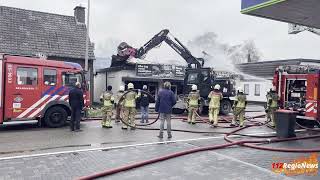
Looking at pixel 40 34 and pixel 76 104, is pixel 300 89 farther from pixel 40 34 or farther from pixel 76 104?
pixel 40 34

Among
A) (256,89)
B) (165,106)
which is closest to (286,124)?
(165,106)

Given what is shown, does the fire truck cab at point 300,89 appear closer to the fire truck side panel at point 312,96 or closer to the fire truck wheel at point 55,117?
the fire truck side panel at point 312,96

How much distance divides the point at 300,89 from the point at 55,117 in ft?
29.6

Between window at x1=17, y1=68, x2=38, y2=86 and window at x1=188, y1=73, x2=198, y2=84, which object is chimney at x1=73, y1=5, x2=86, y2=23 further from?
window at x1=17, y1=68, x2=38, y2=86

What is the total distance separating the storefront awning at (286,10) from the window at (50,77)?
22.1 feet

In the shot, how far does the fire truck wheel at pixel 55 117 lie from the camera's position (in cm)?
1324

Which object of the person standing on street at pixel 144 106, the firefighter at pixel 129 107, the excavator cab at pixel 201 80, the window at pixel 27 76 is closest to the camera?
the window at pixel 27 76

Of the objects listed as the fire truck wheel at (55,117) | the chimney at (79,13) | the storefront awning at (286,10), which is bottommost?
the fire truck wheel at (55,117)

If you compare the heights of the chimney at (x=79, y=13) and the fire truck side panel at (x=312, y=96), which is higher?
the chimney at (x=79, y=13)

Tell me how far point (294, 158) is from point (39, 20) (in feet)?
69.5

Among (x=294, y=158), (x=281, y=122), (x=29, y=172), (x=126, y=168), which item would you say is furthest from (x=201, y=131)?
(x=29, y=172)

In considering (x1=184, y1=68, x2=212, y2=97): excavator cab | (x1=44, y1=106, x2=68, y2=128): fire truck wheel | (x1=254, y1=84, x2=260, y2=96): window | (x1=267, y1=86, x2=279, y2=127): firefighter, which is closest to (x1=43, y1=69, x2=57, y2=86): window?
(x1=44, y1=106, x2=68, y2=128): fire truck wheel

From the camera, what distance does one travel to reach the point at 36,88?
13.0 metres

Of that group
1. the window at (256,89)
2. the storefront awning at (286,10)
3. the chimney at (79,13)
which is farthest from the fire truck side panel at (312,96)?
the window at (256,89)
